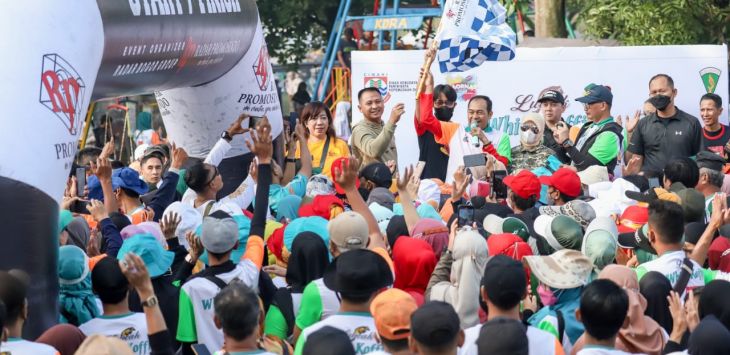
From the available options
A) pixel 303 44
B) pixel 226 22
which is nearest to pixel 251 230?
pixel 226 22

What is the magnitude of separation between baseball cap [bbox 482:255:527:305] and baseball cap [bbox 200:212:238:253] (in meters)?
1.32

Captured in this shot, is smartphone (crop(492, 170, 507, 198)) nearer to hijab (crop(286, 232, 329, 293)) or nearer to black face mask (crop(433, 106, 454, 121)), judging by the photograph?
black face mask (crop(433, 106, 454, 121))

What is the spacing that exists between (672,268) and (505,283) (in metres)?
1.43

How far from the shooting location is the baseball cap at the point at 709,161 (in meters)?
8.58

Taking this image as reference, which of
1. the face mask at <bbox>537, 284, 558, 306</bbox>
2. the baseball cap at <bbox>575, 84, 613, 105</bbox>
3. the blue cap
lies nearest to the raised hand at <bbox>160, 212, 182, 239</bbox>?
the blue cap

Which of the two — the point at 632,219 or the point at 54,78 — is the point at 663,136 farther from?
the point at 54,78

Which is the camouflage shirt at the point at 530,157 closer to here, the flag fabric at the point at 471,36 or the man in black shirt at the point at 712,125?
the flag fabric at the point at 471,36

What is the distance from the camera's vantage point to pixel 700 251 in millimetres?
6387

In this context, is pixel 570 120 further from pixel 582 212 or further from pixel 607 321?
pixel 607 321

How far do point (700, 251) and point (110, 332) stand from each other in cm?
307

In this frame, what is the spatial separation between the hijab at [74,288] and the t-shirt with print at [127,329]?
544mm

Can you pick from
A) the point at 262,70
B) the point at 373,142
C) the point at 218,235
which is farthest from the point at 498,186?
the point at 218,235

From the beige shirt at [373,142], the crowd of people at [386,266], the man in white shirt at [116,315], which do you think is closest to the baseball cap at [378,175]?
the crowd of people at [386,266]

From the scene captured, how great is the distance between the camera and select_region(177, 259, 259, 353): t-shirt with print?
5.48 meters
